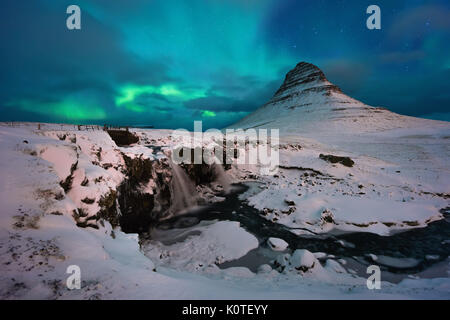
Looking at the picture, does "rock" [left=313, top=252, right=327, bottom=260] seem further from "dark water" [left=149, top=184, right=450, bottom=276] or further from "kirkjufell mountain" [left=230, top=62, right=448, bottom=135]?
"kirkjufell mountain" [left=230, top=62, right=448, bottom=135]

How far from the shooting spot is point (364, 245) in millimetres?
9062

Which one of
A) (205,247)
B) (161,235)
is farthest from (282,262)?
(161,235)

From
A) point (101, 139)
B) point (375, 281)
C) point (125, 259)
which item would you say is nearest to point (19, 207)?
point (125, 259)

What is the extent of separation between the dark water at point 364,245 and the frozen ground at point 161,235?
38 cm

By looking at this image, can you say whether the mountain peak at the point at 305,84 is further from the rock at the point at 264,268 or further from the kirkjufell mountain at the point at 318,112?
the rock at the point at 264,268

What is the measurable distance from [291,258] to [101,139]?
13.9 meters

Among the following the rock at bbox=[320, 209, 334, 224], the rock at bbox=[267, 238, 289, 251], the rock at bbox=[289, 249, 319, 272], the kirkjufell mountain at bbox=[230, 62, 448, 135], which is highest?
the kirkjufell mountain at bbox=[230, 62, 448, 135]

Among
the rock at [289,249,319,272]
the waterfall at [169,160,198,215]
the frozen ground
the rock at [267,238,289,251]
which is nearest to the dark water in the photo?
the rock at [267,238,289,251]

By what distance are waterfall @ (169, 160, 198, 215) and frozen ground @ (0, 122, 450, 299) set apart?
214cm

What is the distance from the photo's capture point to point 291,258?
7586 millimetres

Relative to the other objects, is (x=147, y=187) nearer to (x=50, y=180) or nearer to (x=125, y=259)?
(x=50, y=180)

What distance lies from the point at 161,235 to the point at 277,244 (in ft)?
21.8

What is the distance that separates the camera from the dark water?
311 inches

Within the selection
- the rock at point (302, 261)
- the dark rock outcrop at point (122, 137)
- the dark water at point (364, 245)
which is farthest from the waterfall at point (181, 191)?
the rock at point (302, 261)
